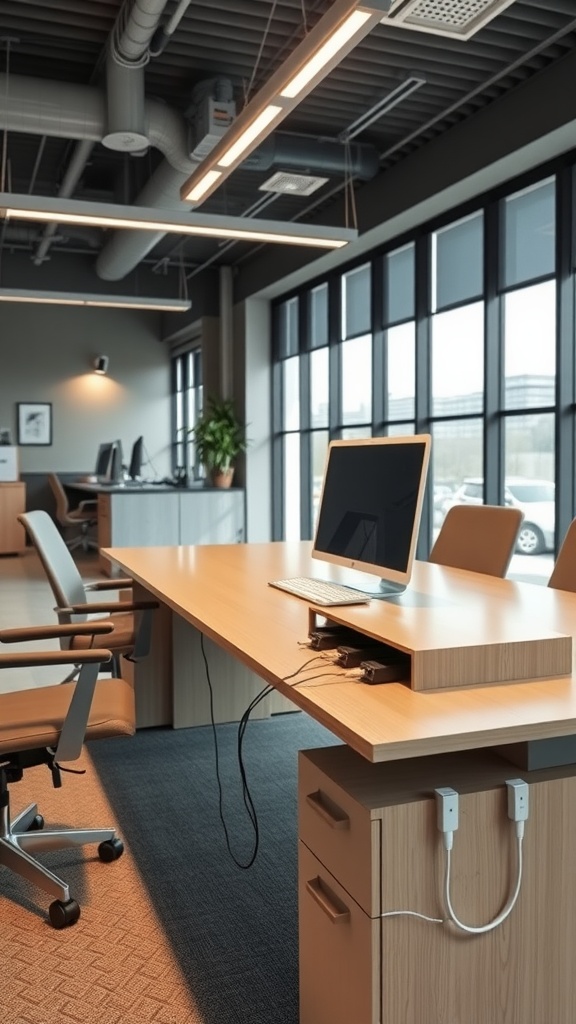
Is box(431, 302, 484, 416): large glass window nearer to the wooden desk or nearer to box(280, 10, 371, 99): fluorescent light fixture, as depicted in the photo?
A: box(280, 10, 371, 99): fluorescent light fixture

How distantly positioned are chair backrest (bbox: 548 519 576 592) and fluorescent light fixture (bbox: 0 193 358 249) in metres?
2.62

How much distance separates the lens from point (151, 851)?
249 cm

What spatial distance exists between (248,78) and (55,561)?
3438 mm

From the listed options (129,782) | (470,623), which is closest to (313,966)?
(470,623)

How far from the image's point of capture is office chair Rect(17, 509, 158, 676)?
2920 millimetres

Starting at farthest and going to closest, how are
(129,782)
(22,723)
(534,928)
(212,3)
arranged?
1. (212,3)
2. (129,782)
3. (22,723)
4. (534,928)

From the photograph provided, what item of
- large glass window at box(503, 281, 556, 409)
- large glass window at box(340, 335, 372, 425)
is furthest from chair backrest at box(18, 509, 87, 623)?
large glass window at box(340, 335, 372, 425)

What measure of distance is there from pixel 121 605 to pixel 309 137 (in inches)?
161

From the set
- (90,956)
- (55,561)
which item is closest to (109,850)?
(90,956)

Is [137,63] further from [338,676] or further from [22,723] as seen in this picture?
[338,676]

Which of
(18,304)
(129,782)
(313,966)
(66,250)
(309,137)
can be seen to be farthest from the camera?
(18,304)

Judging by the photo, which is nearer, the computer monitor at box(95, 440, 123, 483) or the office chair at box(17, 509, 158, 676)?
the office chair at box(17, 509, 158, 676)

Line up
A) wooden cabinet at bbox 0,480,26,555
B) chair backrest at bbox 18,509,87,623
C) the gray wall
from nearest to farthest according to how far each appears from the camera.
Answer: chair backrest at bbox 18,509,87,623 < wooden cabinet at bbox 0,480,26,555 < the gray wall

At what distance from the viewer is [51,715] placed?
2.16 meters
